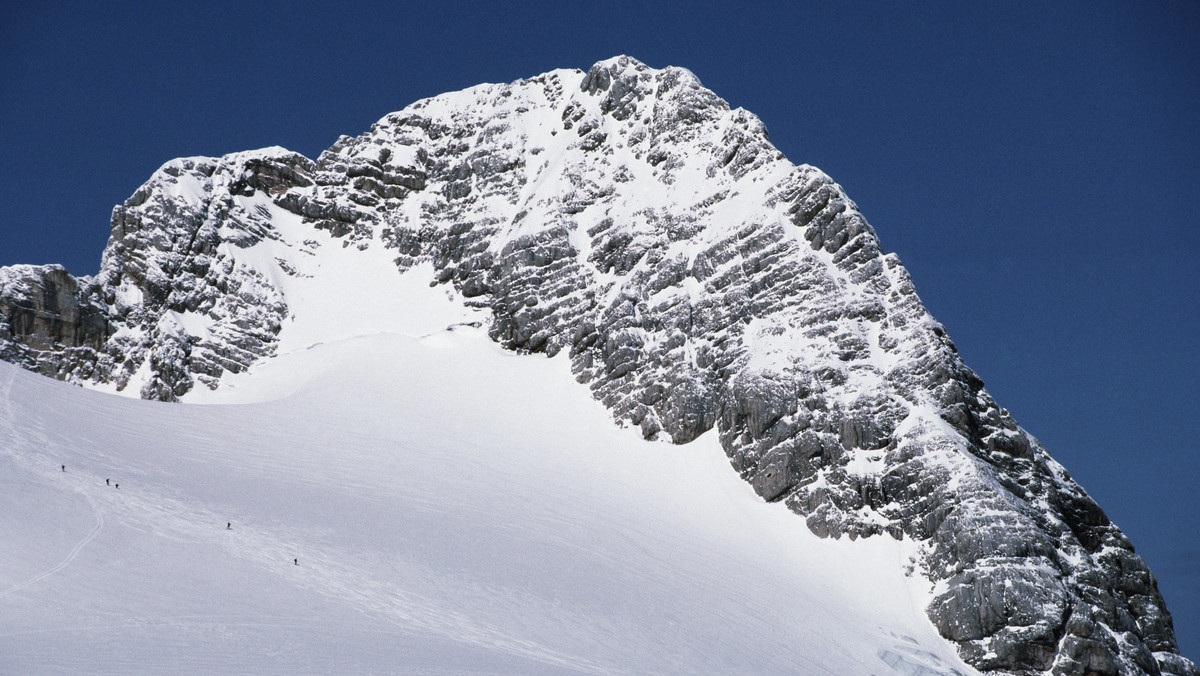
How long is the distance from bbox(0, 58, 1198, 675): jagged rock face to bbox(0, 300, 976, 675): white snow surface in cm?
405

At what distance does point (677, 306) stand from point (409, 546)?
40.3 metres

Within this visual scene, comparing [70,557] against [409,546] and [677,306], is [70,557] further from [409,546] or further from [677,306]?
[677,306]

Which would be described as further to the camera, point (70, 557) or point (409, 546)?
point (409, 546)

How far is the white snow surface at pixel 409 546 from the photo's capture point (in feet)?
160

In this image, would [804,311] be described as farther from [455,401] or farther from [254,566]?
[254,566]

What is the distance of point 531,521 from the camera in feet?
247

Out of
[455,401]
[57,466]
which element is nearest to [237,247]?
[455,401]

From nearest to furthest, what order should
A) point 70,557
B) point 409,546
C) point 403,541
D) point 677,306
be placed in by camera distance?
point 70,557, point 409,546, point 403,541, point 677,306

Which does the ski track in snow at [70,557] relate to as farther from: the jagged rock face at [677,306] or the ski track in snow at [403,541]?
the jagged rock face at [677,306]

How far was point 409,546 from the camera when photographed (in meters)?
65.6

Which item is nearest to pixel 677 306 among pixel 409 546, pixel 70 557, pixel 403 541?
pixel 403 541

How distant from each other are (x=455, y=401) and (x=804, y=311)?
31.0 metres

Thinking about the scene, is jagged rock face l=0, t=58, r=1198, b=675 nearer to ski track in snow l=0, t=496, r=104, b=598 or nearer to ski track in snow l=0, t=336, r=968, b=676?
ski track in snow l=0, t=336, r=968, b=676

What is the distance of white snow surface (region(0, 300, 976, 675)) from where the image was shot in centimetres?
4878
